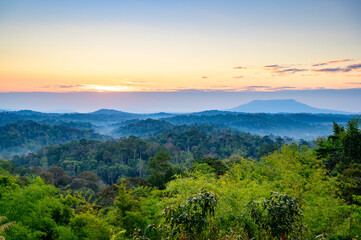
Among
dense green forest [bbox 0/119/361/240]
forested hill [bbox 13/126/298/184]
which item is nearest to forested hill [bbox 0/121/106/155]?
forested hill [bbox 13/126/298/184]

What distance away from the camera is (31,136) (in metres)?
106

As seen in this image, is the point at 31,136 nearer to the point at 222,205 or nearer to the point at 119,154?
the point at 119,154

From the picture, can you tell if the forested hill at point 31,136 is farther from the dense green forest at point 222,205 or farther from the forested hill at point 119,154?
the dense green forest at point 222,205

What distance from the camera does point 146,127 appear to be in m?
152

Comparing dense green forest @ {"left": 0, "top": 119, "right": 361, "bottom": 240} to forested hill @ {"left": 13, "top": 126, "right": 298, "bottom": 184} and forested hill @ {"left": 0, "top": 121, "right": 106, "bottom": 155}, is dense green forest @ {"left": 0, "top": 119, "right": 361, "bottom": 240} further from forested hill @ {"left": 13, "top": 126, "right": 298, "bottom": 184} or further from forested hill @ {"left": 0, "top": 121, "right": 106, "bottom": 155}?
forested hill @ {"left": 0, "top": 121, "right": 106, "bottom": 155}

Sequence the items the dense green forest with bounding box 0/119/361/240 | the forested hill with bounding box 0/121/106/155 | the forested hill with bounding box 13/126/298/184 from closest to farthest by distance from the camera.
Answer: the dense green forest with bounding box 0/119/361/240 < the forested hill with bounding box 13/126/298/184 < the forested hill with bounding box 0/121/106/155

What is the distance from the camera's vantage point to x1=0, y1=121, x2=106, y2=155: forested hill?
96.4 m

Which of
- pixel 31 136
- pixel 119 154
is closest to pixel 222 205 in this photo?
pixel 119 154

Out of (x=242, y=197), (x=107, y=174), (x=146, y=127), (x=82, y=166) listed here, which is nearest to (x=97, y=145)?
(x=82, y=166)

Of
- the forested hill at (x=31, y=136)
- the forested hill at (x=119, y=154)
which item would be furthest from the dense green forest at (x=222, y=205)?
the forested hill at (x=31, y=136)

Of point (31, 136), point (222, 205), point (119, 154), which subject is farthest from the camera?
point (31, 136)

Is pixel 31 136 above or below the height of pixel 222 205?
below

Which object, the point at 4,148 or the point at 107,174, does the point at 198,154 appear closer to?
the point at 107,174

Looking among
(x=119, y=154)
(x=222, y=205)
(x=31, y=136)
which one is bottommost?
(x=31, y=136)
